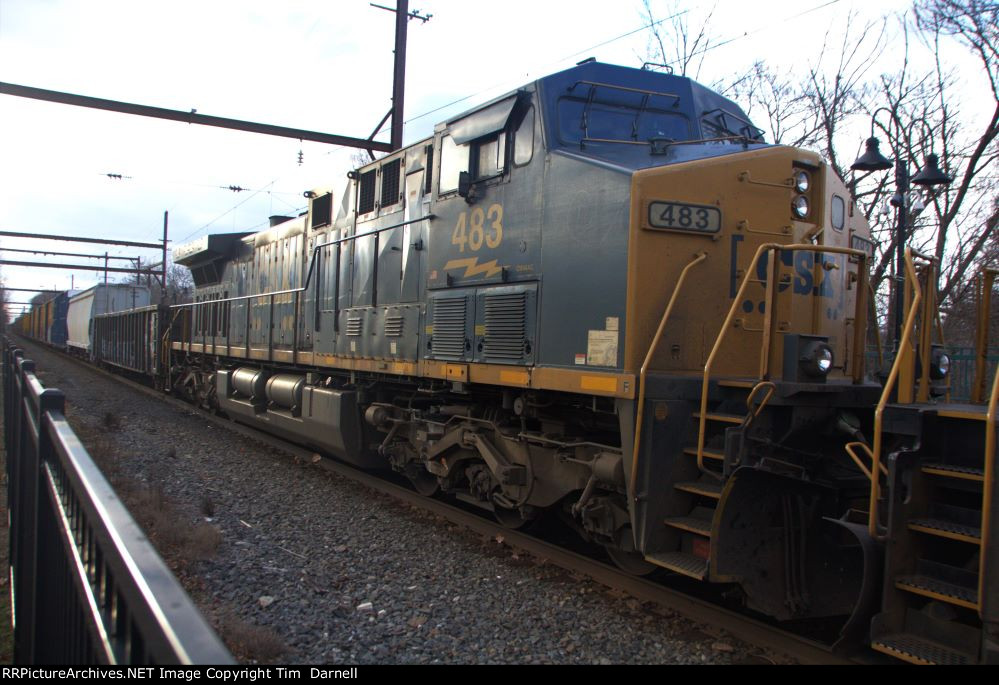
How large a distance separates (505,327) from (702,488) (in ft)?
6.93

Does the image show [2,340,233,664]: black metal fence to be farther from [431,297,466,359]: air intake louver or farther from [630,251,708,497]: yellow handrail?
[431,297,466,359]: air intake louver

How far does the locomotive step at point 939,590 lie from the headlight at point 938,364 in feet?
5.77

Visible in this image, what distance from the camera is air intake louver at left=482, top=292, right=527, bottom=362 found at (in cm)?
568

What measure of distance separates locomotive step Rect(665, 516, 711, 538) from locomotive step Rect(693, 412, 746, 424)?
65 cm

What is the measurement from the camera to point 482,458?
6441mm

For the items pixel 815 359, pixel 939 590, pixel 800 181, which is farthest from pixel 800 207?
pixel 939 590

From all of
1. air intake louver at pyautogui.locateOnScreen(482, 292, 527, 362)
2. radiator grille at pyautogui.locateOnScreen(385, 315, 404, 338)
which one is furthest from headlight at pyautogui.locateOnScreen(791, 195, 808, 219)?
radiator grille at pyautogui.locateOnScreen(385, 315, 404, 338)

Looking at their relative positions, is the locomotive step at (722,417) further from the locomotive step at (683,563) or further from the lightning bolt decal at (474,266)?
the lightning bolt decal at (474,266)

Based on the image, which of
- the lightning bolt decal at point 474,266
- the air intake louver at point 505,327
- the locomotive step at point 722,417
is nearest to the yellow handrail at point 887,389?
the locomotive step at point 722,417

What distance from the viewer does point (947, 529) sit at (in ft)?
11.0

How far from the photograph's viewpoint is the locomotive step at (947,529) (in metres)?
3.24
